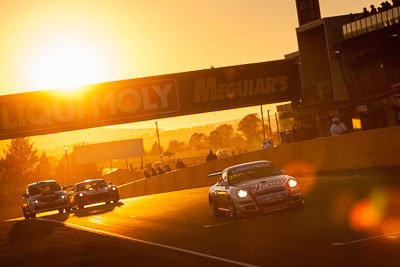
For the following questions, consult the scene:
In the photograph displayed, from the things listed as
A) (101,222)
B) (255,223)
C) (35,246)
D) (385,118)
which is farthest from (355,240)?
(385,118)

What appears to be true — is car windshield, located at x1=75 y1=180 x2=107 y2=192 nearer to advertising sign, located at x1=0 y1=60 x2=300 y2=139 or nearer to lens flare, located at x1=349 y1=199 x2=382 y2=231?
advertising sign, located at x1=0 y1=60 x2=300 y2=139

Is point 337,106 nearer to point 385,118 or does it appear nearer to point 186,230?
point 385,118

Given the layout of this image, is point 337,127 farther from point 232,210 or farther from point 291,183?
point 232,210

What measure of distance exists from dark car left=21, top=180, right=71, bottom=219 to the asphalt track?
7.96 meters

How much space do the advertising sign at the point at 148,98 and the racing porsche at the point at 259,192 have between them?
85.1 ft

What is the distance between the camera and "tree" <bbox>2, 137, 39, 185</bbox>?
148625mm

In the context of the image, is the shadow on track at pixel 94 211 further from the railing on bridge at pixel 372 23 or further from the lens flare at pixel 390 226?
the railing on bridge at pixel 372 23

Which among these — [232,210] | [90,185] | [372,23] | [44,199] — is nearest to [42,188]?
[44,199]

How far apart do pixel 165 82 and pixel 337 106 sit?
35.8ft

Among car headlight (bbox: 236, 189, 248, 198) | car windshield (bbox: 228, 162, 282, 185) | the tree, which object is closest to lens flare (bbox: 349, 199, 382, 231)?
car windshield (bbox: 228, 162, 282, 185)

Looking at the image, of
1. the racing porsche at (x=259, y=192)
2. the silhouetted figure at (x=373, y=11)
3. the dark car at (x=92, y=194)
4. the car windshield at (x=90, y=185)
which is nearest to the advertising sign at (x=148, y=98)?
the silhouetted figure at (x=373, y=11)

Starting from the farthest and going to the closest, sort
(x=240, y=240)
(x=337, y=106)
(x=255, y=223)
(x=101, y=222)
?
(x=337, y=106)
(x=101, y=222)
(x=255, y=223)
(x=240, y=240)

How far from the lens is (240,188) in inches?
632

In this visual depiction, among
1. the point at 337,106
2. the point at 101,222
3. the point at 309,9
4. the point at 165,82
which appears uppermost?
the point at 309,9
